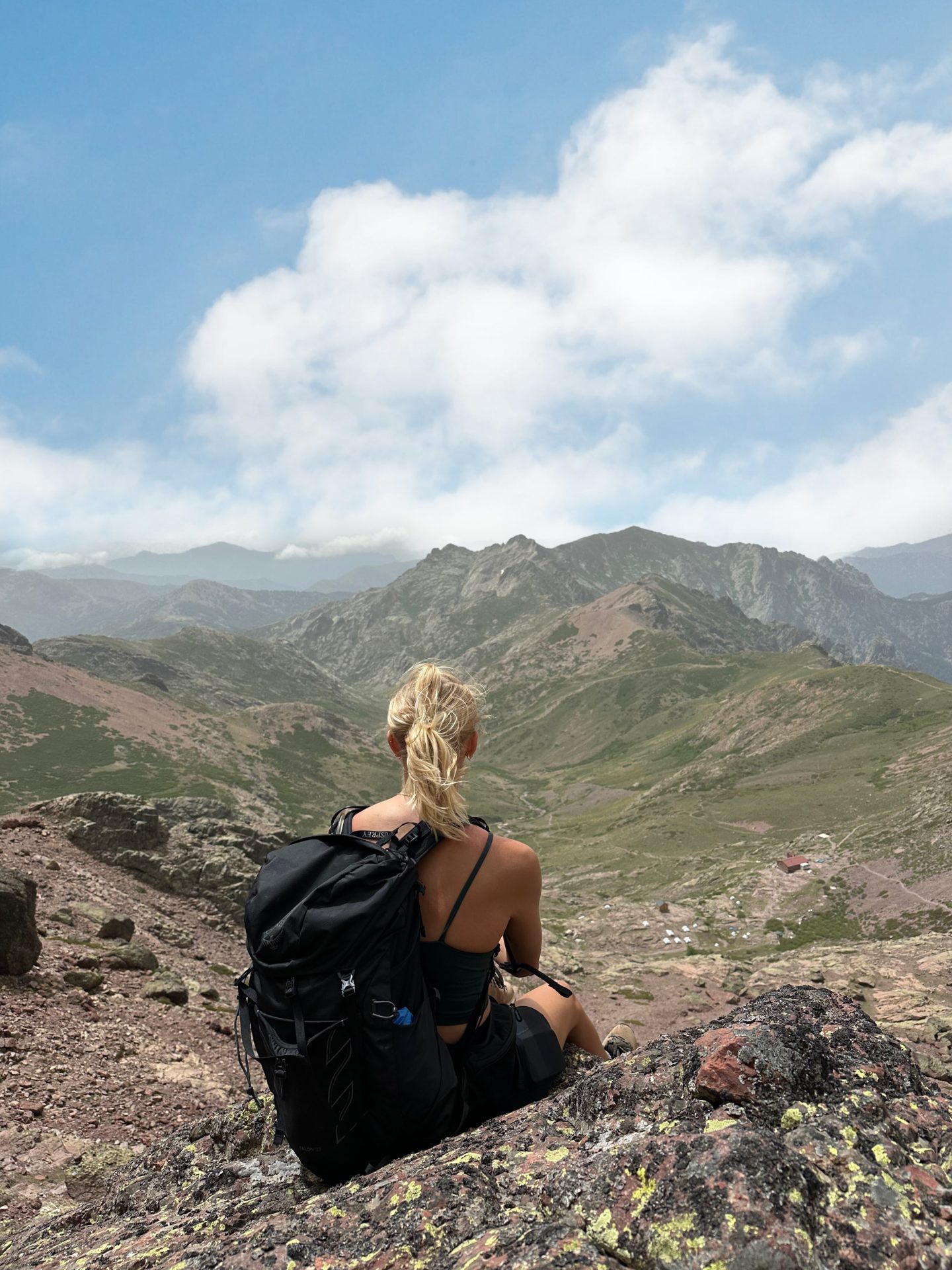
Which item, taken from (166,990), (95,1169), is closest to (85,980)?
(166,990)

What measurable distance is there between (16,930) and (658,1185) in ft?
47.8

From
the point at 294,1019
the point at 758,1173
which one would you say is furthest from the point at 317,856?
the point at 758,1173

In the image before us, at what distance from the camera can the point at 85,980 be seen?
46.9ft

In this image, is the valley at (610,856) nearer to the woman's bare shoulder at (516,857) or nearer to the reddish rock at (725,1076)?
the woman's bare shoulder at (516,857)

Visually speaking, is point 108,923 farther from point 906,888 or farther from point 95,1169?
point 906,888

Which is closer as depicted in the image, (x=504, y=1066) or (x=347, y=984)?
(x=347, y=984)

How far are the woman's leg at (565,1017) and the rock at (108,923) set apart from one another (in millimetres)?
16136

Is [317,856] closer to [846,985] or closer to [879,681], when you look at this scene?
[846,985]

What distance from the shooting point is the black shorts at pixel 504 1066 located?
5.49 metres

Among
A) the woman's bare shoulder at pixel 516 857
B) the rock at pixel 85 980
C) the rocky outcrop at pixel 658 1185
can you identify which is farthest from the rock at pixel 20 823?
the woman's bare shoulder at pixel 516 857

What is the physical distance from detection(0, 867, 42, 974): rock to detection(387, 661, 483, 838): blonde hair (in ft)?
41.1

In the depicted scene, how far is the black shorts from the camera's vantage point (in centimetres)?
549

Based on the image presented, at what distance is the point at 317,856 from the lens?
4781mm

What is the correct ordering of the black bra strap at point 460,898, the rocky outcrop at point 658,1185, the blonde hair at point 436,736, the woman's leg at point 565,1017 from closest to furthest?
the rocky outcrop at point 658,1185
the black bra strap at point 460,898
the blonde hair at point 436,736
the woman's leg at point 565,1017
